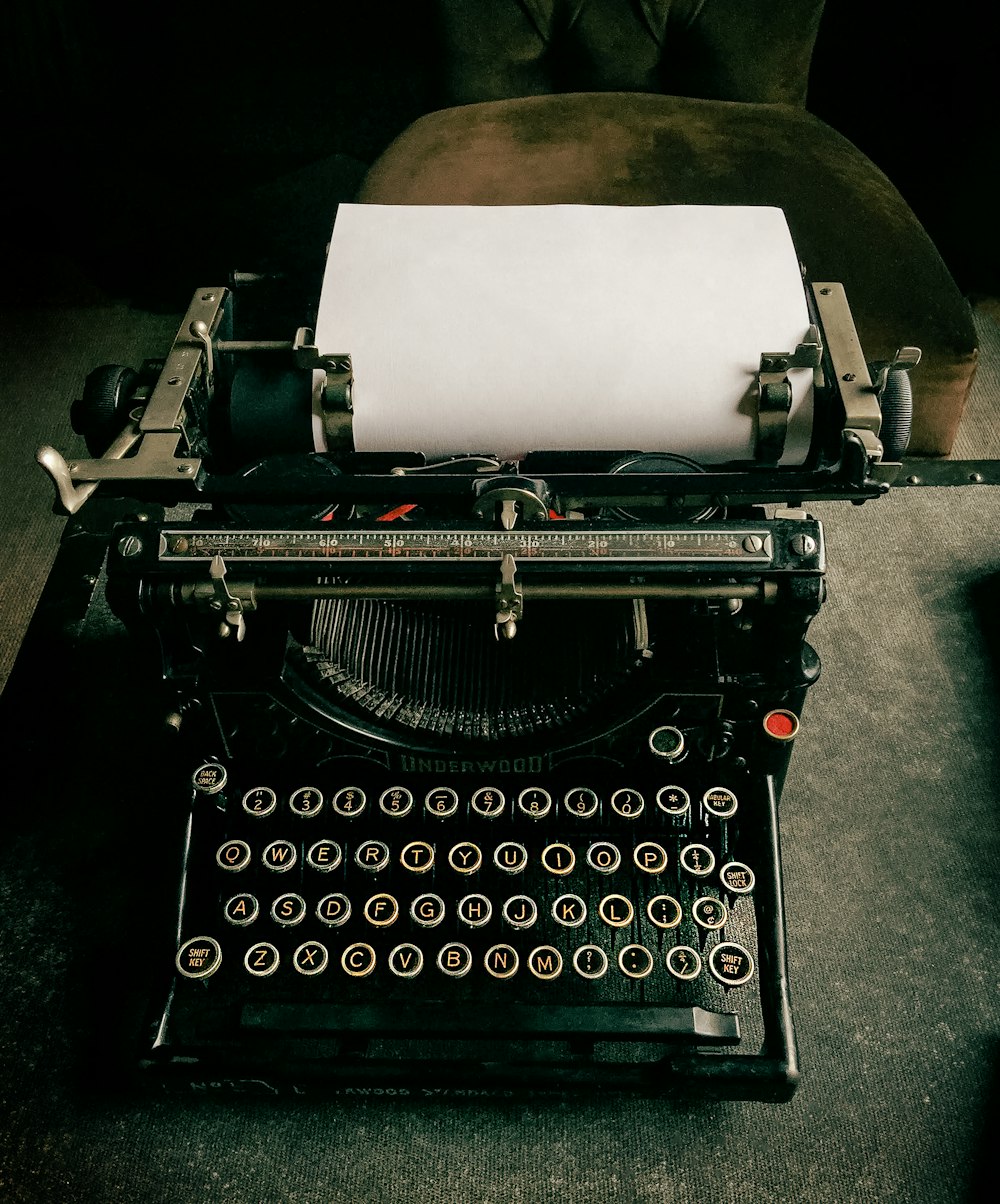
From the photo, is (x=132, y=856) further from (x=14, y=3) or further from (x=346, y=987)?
(x=14, y=3)

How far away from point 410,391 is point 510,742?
1.85 ft

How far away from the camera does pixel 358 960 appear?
156cm

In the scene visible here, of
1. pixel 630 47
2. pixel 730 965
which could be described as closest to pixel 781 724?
pixel 730 965

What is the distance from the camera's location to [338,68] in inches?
130

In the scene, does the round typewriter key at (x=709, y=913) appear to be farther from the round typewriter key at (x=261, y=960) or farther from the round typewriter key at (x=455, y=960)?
the round typewriter key at (x=261, y=960)

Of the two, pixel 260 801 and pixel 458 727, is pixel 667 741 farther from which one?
pixel 260 801

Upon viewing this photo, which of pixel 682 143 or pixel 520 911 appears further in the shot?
pixel 682 143

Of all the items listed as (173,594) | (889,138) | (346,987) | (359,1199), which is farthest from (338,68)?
(359,1199)

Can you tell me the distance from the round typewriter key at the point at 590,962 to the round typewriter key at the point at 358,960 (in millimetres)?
313

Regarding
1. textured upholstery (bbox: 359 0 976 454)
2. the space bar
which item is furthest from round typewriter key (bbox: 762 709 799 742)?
textured upholstery (bbox: 359 0 976 454)

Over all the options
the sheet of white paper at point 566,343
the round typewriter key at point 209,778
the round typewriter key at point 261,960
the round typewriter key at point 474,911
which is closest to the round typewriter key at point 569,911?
the round typewriter key at point 474,911

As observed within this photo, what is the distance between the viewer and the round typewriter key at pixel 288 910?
5.09 feet

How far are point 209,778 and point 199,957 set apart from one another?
27cm

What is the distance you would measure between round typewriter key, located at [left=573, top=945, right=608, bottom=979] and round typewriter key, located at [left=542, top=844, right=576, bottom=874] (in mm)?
123
